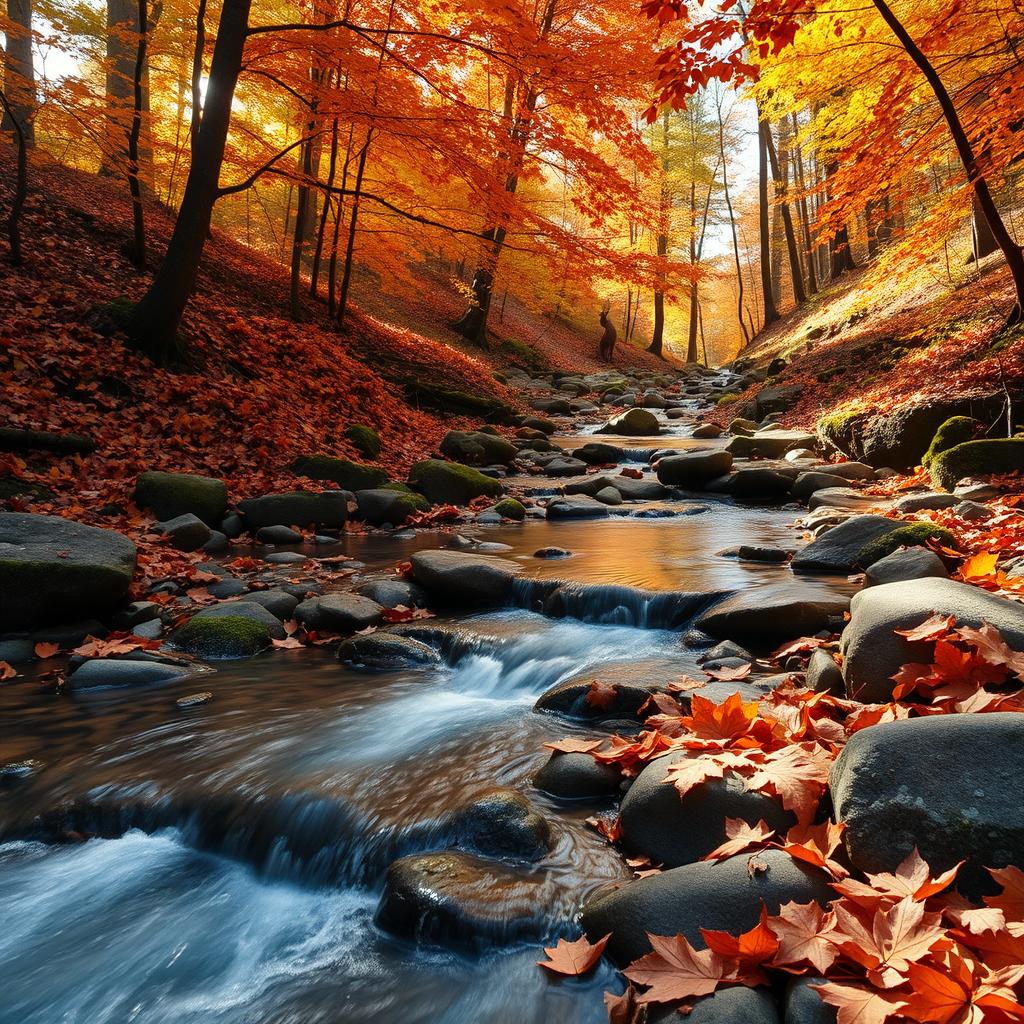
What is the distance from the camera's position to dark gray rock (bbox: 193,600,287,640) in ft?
16.7

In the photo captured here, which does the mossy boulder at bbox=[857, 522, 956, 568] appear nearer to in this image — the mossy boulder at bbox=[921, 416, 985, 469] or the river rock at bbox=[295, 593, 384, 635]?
the mossy boulder at bbox=[921, 416, 985, 469]

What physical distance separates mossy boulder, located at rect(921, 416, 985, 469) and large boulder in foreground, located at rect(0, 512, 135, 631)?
8459mm

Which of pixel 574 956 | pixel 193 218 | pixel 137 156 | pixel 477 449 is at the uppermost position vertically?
pixel 137 156

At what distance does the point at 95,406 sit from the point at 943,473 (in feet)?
31.1

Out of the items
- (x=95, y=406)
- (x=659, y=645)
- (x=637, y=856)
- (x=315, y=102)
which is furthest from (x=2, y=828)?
(x=315, y=102)

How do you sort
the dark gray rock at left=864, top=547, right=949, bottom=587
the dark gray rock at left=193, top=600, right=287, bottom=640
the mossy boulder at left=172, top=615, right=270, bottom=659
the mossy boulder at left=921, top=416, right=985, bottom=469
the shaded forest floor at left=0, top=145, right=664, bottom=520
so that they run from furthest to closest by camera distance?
the mossy boulder at left=921, top=416, right=985, bottom=469
the shaded forest floor at left=0, top=145, right=664, bottom=520
the dark gray rock at left=193, top=600, right=287, bottom=640
the mossy boulder at left=172, top=615, right=270, bottom=659
the dark gray rock at left=864, top=547, right=949, bottom=587

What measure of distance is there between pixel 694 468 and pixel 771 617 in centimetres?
692

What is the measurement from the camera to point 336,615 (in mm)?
5266

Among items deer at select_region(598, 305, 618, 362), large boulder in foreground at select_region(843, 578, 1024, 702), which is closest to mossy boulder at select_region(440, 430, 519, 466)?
large boulder in foreground at select_region(843, 578, 1024, 702)

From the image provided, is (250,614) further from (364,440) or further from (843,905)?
(364,440)

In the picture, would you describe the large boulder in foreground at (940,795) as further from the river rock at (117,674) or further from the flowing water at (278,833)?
the river rock at (117,674)

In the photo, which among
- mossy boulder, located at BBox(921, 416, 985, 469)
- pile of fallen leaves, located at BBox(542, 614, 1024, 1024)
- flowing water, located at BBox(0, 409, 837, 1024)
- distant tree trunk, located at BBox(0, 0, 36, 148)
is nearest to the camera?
pile of fallen leaves, located at BBox(542, 614, 1024, 1024)

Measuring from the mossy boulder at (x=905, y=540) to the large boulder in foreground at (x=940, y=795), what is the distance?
3.16 metres

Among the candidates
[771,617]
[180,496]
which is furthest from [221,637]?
[771,617]
